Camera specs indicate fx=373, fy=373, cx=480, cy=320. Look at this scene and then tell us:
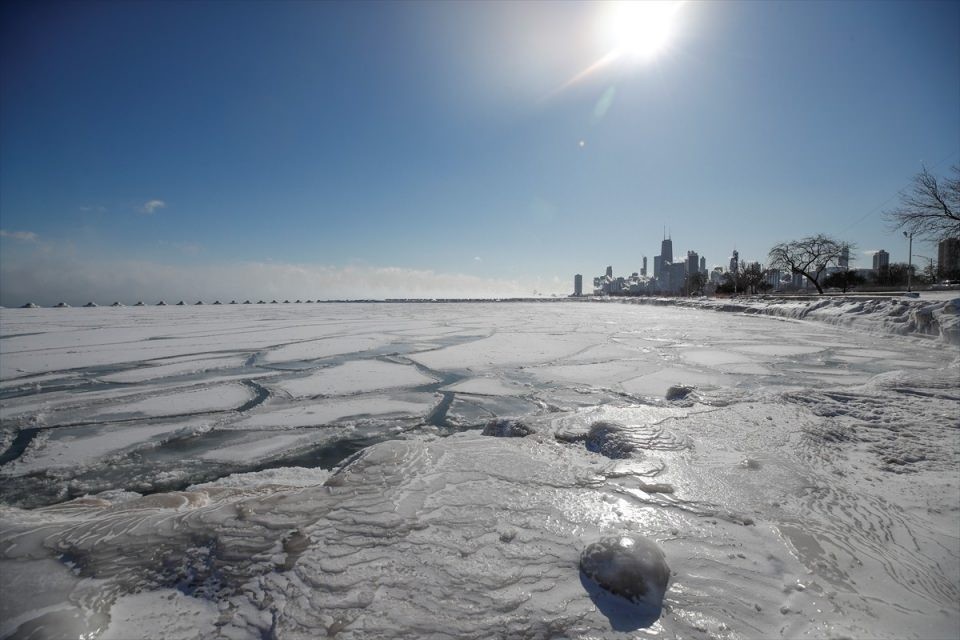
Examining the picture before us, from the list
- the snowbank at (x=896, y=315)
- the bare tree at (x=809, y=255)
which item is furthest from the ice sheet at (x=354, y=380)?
the bare tree at (x=809, y=255)

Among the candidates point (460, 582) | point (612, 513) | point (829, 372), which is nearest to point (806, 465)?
point (612, 513)

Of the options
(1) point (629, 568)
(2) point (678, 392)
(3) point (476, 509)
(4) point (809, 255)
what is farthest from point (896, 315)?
(4) point (809, 255)

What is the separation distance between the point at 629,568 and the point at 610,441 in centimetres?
116

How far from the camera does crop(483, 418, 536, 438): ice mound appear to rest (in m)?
2.51

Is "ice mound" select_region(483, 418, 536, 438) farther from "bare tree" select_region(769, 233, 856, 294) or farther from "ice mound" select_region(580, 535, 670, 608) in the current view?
"bare tree" select_region(769, 233, 856, 294)

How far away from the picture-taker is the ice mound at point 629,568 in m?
1.13

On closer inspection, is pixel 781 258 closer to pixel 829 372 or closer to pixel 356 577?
pixel 829 372

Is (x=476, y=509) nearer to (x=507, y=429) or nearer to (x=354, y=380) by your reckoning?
(x=507, y=429)

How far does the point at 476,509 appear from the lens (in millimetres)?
1586

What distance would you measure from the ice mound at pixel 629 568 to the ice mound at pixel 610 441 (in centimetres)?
91

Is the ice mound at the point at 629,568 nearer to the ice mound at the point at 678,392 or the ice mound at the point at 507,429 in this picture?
the ice mound at the point at 507,429

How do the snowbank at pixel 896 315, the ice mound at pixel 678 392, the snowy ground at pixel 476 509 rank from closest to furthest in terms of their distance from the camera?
the snowy ground at pixel 476 509, the ice mound at pixel 678 392, the snowbank at pixel 896 315

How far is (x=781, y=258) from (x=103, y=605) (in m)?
41.3

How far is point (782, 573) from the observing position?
47.8 inches
